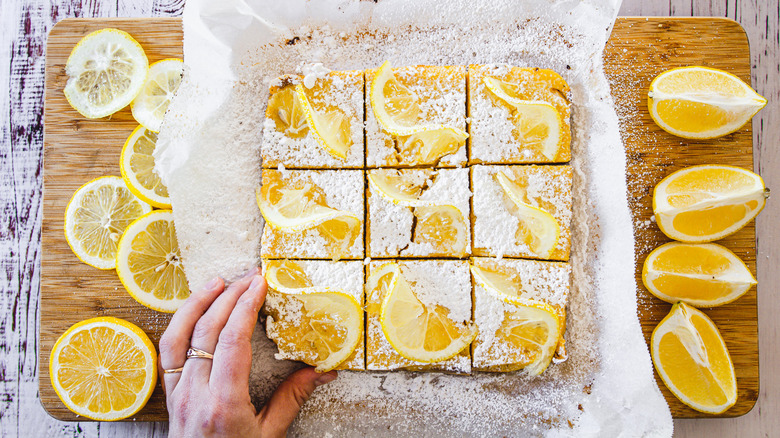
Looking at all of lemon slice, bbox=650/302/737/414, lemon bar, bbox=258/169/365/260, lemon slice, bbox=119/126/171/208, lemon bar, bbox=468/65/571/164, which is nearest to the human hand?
lemon bar, bbox=258/169/365/260

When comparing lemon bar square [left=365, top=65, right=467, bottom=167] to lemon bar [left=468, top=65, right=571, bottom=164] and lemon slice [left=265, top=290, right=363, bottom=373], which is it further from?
lemon slice [left=265, top=290, right=363, bottom=373]

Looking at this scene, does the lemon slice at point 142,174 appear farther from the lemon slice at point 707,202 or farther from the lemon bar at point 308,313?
the lemon slice at point 707,202

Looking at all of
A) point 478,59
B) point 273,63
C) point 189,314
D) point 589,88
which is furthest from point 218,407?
point 589,88

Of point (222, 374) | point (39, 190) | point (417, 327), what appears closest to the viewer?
point (222, 374)

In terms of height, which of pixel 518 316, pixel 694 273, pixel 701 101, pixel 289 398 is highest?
pixel 701 101

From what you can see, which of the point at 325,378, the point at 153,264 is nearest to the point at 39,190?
the point at 153,264

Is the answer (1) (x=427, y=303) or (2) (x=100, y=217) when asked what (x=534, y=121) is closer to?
(1) (x=427, y=303)

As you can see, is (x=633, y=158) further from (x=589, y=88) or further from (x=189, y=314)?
(x=189, y=314)
